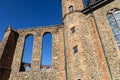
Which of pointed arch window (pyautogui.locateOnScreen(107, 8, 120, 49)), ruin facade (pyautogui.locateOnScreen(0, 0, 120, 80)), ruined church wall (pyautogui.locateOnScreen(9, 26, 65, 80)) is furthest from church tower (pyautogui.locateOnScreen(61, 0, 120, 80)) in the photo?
ruined church wall (pyautogui.locateOnScreen(9, 26, 65, 80))

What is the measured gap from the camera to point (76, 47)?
11.9 m

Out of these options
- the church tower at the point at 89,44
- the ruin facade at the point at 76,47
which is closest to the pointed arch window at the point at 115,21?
the ruin facade at the point at 76,47

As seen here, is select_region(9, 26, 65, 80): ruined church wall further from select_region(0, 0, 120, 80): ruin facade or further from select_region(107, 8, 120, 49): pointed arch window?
select_region(107, 8, 120, 49): pointed arch window

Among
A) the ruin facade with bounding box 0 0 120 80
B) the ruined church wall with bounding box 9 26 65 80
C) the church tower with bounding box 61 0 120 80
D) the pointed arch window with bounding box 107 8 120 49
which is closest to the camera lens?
the church tower with bounding box 61 0 120 80

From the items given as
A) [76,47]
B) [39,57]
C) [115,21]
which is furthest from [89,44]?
[39,57]

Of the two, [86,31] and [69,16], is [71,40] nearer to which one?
[86,31]

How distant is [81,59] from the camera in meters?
10.8

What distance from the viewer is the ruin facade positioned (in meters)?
10.1

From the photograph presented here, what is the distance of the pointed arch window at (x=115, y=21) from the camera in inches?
436

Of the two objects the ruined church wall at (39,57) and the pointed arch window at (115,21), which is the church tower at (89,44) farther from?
the ruined church wall at (39,57)

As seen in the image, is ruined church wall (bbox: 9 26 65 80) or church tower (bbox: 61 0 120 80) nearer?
church tower (bbox: 61 0 120 80)

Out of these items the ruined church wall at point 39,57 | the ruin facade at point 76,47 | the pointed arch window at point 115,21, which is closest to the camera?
the ruin facade at point 76,47

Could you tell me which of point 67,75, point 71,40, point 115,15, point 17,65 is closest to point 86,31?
point 71,40

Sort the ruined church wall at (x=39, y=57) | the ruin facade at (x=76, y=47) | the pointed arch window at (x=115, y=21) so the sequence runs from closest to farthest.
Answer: the ruin facade at (x=76, y=47), the pointed arch window at (x=115, y=21), the ruined church wall at (x=39, y=57)
